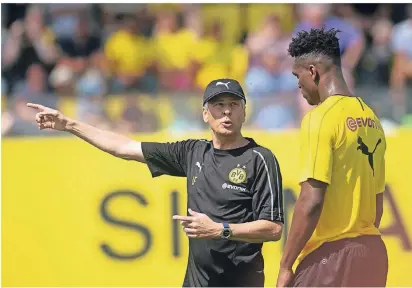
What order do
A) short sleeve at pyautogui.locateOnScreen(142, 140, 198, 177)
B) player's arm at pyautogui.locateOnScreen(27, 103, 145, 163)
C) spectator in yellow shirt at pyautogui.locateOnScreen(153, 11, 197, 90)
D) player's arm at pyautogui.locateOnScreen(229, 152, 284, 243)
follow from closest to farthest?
player's arm at pyautogui.locateOnScreen(229, 152, 284, 243)
short sleeve at pyautogui.locateOnScreen(142, 140, 198, 177)
player's arm at pyautogui.locateOnScreen(27, 103, 145, 163)
spectator in yellow shirt at pyautogui.locateOnScreen(153, 11, 197, 90)

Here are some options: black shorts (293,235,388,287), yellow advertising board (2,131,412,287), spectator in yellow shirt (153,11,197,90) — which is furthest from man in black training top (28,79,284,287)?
spectator in yellow shirt (153,11,197,90)

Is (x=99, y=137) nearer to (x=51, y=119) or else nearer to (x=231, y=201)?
(x=51, y=119)

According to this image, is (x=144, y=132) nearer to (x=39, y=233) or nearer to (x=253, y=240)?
(x=39, y=233)

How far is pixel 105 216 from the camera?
8.91 meters

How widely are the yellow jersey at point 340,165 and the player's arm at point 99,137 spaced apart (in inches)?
56.8

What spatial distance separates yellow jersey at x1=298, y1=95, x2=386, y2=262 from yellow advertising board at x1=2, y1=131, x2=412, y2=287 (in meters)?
3.94

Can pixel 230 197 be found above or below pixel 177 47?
below

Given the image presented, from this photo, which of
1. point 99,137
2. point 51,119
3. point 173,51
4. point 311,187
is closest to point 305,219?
point 311,187

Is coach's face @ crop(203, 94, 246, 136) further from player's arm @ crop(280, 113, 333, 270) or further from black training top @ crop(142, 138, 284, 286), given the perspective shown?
player's arm @ crop(280, 113, 333, 270)

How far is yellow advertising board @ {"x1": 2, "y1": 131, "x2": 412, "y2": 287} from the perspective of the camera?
8.76 metres

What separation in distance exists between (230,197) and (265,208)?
0.76ft

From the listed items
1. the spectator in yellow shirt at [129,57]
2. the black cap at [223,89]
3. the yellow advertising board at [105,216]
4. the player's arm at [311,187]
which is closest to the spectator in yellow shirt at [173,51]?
the spectator in yellow shirt at [129,57]

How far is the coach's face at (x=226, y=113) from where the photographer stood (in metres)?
5.23

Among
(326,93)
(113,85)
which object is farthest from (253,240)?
(113,85)
